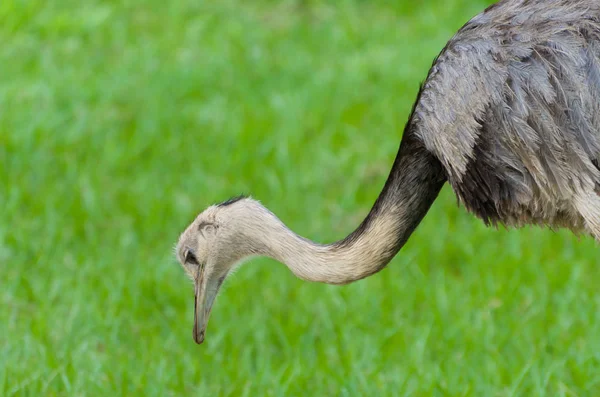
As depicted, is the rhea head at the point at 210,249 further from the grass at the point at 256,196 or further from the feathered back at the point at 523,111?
the feathered back at the point at 523,111

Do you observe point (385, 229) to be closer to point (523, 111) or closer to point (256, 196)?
point (523, 111)

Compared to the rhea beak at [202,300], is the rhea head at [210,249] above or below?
above

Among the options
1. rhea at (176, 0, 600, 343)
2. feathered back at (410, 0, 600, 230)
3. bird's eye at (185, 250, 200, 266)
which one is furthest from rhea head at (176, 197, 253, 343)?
feathered back at (410, 0, 600, 230)

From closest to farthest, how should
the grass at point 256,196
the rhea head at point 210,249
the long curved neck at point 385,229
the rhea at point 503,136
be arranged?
1. the rhea at point 503,136
2. the long curved neck at point 385,229
3. the rhea head at point 210,249
4. the grass at point 256,196

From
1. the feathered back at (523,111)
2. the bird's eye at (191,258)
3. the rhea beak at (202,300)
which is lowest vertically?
the rhea beak at (202,300)

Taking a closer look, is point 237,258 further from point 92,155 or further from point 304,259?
point 92,155

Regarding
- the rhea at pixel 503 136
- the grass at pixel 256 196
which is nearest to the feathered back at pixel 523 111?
the rhea at pixel 503 136

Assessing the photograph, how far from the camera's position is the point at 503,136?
4309 mm

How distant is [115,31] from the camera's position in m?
9.29

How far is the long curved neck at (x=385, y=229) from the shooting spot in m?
4.61

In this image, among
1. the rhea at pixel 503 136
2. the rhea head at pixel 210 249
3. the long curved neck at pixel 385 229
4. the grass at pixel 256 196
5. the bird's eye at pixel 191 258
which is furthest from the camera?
the grass at pixel 256 196

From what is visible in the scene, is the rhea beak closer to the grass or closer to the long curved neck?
the grass

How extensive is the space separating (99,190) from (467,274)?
2389 mm

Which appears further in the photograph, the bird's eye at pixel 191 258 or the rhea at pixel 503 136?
the bird's eye at pixel 191 258
